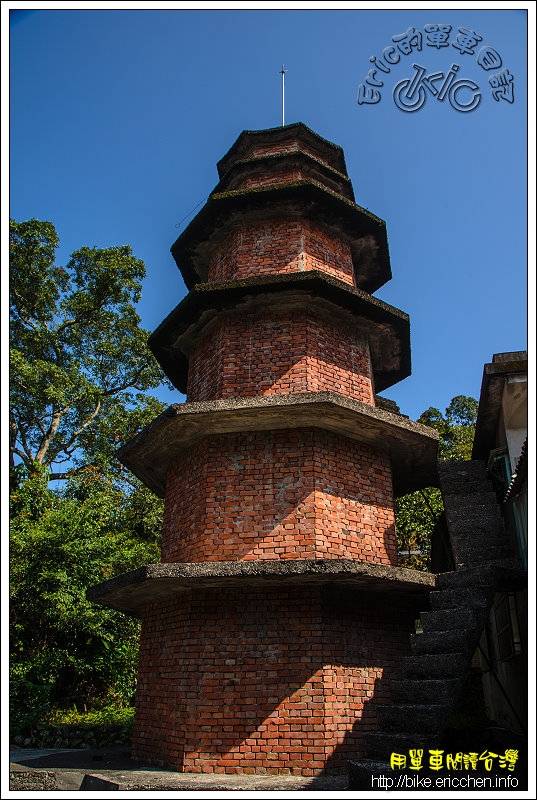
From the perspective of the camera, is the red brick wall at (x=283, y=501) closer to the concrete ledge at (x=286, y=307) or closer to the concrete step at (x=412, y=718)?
the concrete step at (x=412, y=718)

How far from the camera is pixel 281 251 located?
925 cm

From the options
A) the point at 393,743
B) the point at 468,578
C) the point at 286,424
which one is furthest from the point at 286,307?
the point at 393,743

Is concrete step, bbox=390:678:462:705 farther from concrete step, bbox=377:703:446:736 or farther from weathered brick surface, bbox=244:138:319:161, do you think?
weathered brick surface, bbox=244:138:319:161

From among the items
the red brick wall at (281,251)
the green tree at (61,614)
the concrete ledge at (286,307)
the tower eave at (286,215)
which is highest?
the tower eave at (286,215)

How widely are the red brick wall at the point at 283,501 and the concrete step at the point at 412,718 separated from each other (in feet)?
5.97

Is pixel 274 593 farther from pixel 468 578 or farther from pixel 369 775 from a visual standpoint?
pixel 468 578

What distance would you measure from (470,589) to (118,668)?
11.0 metres

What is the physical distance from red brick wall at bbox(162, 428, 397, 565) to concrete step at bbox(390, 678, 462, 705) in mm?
1642

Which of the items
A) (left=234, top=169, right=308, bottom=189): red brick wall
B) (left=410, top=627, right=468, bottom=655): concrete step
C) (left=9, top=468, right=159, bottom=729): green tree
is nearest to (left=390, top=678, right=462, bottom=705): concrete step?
(left=410, top=627, right=468, bottom=655): concrete step

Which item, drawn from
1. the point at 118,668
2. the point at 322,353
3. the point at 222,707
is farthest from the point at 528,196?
the point at 118,668

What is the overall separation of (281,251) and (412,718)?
6.89 m

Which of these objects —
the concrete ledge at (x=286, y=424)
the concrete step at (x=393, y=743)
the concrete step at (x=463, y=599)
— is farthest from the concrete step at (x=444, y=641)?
the concrete ledge at (x=286, y=424)

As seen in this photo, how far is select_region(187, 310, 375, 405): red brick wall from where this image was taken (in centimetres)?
802

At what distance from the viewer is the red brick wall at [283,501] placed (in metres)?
6.96
